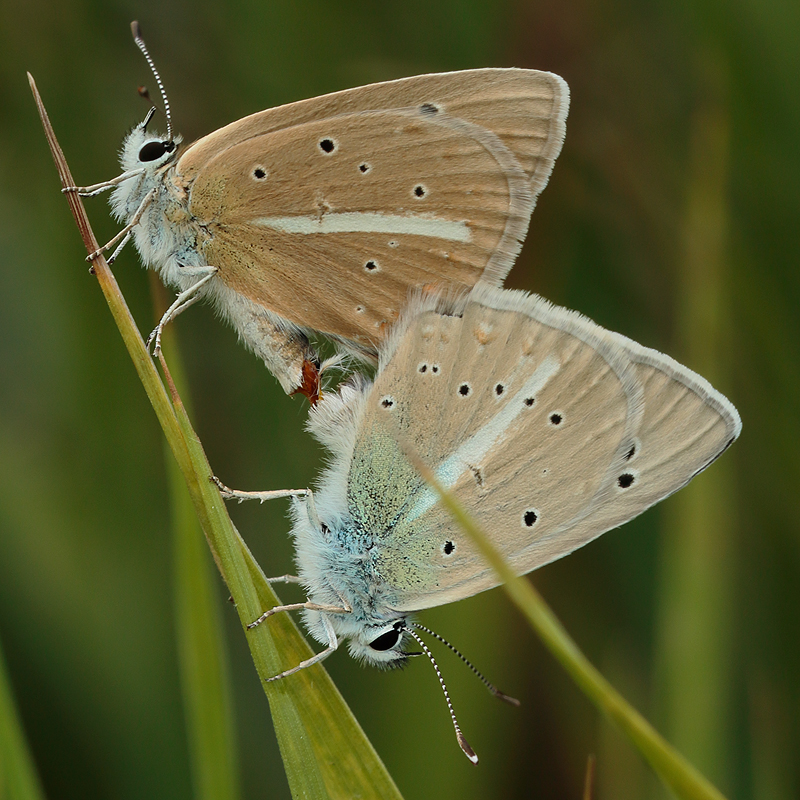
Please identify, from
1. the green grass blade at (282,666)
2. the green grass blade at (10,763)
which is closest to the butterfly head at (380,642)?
the green grass blade at (282,666)

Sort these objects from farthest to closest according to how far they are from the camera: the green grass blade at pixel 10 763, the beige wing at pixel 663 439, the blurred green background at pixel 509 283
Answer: the blurred green background at pixel 509 283, the beige wing at pixel 663 439, the green grass blade at pixel 10 763

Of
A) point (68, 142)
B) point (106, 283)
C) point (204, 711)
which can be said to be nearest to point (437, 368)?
point (106, 283)

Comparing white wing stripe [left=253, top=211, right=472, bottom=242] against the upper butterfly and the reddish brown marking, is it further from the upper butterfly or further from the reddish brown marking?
the reddish brown marking

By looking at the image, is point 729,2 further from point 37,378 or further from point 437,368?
point 37,378

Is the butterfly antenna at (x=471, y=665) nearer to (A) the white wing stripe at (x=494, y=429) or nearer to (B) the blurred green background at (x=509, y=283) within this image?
(B) the blurred green background at (x=509, y=283)

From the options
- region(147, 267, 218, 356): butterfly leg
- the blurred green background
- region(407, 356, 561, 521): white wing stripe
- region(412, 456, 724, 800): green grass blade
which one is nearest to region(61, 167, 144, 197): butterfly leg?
region(147, 267, 218, 356): butterfly leg

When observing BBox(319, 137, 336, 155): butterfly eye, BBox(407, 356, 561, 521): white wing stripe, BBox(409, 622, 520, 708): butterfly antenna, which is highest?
BBox(319, 137, 336, 155): butterfly eye
